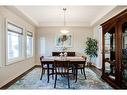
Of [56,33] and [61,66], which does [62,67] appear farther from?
[56,33]

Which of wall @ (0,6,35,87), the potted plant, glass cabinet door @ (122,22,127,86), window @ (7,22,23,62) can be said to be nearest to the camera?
glass cabinet door @ (122,22,127,86)

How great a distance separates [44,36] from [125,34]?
6064mm

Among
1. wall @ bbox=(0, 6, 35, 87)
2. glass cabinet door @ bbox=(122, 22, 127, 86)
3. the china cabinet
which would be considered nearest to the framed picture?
wall @ bbox=(0, 6, 35, 87)

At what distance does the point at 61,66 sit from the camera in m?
4.69

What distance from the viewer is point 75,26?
9.00 meters

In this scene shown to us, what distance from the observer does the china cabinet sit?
3.80 metres

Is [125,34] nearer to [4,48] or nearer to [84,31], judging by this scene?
[4,48]

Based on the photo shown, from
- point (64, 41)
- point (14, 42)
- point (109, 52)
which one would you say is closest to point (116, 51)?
point (109, 52)

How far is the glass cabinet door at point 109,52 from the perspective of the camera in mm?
4578

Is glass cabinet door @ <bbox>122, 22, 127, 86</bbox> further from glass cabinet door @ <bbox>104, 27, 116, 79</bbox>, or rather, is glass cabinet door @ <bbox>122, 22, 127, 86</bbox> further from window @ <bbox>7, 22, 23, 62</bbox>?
window @ <bbox>7, 22, 23, 62</bbox>

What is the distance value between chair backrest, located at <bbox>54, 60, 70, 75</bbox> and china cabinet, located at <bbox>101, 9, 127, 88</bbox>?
1274 mm

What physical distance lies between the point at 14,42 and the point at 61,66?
221 centimetres
